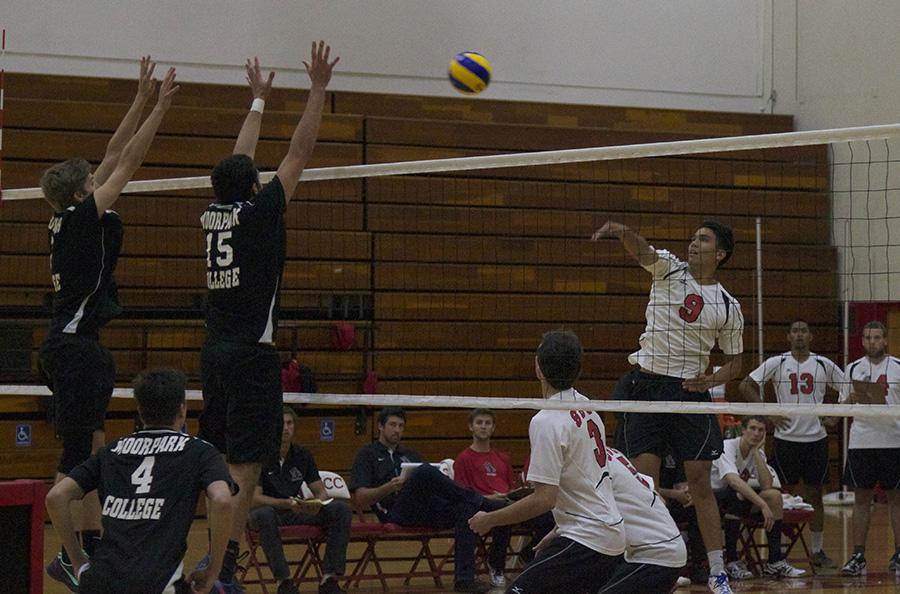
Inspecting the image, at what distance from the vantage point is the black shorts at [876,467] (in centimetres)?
1031

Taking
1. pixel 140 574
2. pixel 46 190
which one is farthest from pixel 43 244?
pixel 140 574

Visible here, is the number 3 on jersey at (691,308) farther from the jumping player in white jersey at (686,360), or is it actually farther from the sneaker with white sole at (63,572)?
the sneaker with white sole at (63,572)

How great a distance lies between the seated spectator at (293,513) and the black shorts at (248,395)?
226 cm

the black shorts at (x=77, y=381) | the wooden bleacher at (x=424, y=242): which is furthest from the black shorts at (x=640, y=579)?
the wooden bleacher at (x=424, y=242)

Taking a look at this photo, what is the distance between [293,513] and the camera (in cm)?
878

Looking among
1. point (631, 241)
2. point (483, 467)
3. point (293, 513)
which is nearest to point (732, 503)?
point (483, 467)

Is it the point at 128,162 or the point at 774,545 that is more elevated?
the point at 128,162

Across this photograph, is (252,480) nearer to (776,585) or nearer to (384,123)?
(776,585)

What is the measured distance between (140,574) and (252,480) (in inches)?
58.5

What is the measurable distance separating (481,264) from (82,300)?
309 inches

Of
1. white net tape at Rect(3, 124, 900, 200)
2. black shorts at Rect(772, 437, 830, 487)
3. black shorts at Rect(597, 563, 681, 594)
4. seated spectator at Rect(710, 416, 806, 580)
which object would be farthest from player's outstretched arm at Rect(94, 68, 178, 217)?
black shorts at Rect(772, 437, 830, 487)

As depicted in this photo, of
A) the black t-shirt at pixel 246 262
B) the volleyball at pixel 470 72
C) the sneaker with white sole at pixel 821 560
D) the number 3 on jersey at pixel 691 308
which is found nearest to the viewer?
the black t-shirt at pixel 246 262

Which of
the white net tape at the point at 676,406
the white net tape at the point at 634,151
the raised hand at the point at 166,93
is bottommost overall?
the white net tape at the point at 676,406

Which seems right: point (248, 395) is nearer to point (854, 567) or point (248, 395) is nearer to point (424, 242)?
point (854, 567)
